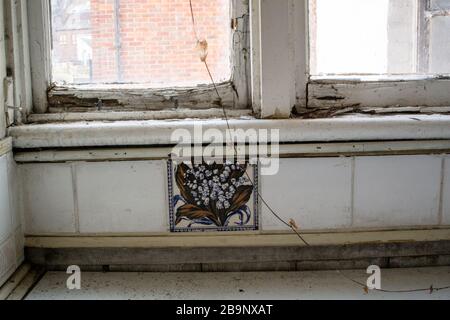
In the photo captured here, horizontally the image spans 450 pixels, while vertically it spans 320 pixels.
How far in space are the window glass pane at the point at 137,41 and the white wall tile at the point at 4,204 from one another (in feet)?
1.15

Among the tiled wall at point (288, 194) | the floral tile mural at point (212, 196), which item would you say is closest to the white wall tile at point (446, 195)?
the tiled wall at point (288, 194)

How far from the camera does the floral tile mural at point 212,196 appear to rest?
146 cm

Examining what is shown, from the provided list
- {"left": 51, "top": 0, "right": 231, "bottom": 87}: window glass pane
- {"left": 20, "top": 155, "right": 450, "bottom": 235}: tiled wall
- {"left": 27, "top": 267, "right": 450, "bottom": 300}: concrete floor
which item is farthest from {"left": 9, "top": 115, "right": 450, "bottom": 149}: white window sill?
{"left": 27, "top": 267, "right": 450, "bottom": 300}: concrete floor

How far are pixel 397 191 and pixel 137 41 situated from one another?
877 millimetres

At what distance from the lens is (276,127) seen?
1.42 m

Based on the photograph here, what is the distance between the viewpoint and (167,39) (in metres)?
1.59

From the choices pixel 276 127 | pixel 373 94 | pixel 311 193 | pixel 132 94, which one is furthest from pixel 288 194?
pixel 132 94

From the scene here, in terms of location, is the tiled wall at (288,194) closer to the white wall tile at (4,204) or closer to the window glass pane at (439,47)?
the white wall tile at (4,204)

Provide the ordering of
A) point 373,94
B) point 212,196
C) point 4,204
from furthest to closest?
point 373,94, point 212,196, point 4,204

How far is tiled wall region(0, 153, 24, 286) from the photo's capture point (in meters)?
1.36

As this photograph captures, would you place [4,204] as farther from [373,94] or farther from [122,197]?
[373,94]

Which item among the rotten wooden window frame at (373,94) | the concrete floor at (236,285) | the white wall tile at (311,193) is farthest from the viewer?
the rotten wooden window frame at (373,94)

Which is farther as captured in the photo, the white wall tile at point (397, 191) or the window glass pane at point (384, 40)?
the window glass pane at point (384, 40)

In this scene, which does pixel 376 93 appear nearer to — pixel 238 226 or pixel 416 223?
pixel 416 223
